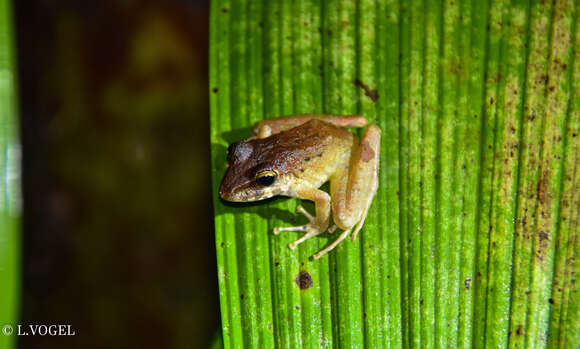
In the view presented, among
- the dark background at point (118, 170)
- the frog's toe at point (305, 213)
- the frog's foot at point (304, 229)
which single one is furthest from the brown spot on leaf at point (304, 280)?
the dark background at point (118, 170)

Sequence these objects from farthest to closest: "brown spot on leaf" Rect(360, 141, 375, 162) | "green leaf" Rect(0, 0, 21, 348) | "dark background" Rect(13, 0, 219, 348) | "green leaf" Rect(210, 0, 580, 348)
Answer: "dark background" Rect(13, 0, 219, 348)
"brown spot on leaf" Rect(360, 141, 375, 162)
"green leaf" Rect(210, 0, 580, 348)
"green leaf" Rect(0, 0, 21, 348)

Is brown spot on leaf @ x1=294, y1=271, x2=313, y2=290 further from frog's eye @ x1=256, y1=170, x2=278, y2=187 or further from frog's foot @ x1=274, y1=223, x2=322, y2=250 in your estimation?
frog's eye @ x1=256, y1=170, x2=278, y2=187

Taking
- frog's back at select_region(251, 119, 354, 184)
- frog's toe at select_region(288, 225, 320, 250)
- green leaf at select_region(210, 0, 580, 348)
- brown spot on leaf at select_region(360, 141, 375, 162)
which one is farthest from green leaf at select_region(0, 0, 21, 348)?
brown spot on leaf at select_region(360, 141, 375, 162)

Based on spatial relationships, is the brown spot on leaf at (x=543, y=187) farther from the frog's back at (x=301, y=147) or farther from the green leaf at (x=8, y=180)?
the green leaf at (x=8, y=180)

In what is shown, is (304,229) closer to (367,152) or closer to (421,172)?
(367,152)

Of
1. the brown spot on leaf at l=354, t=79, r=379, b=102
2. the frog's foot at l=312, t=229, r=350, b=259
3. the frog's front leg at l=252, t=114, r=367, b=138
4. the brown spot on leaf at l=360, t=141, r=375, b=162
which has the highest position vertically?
the brown spot on leaf at l=354, t=79, r=379, b=102

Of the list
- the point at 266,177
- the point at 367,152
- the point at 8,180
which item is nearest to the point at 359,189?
the point at 367,152
